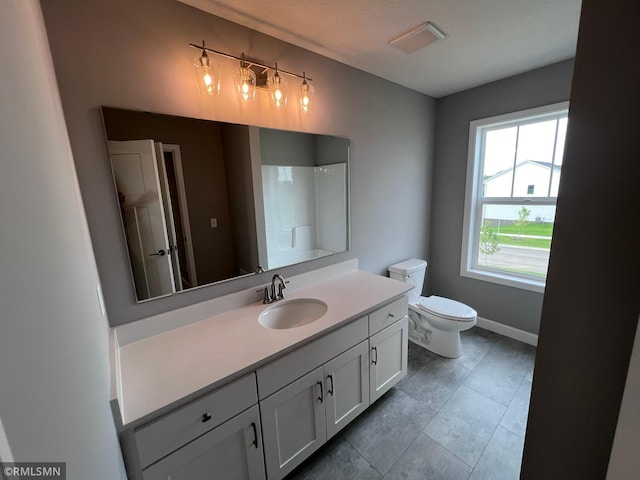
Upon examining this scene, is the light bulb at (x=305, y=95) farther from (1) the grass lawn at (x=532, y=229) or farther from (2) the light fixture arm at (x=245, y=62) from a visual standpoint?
(1) the grass lawn at (x=532, y=229)

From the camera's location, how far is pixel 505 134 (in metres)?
2.42

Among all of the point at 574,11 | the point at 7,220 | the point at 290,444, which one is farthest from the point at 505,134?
the point at 7,220

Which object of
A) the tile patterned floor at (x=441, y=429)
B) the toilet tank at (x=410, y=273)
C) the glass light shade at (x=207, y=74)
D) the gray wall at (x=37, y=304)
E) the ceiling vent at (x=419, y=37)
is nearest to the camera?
the gray wall at (x=37, y=304)

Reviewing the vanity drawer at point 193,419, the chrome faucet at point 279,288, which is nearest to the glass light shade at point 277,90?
the chrome faucet at point 279,288

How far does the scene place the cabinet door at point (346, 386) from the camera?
1.40 m

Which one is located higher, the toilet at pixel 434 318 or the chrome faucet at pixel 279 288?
the chrome faucet at pixel 279 288

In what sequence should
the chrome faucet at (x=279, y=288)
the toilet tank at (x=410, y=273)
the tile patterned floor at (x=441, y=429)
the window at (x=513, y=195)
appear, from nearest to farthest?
1. the tile patterned floor at (x=441, y=429)
2. the chrome faucet at (x=279, y=288)
3. the window at (x=513, y=195)
4. the toilet tank at (x=410, y=273)

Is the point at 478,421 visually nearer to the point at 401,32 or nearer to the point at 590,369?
the point at 590,369

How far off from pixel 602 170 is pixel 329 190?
153 cm

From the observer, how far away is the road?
2350 millimetres

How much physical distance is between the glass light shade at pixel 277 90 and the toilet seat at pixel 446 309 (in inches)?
77.4

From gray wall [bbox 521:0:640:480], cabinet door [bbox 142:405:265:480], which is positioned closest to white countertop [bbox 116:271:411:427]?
cabinet door [bbox 142:405:265:480]

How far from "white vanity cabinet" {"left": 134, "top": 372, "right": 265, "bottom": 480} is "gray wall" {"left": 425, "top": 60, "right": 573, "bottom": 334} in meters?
2.49

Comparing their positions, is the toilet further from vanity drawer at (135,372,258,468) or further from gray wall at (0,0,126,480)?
gray wall at (0,0,126,480)
